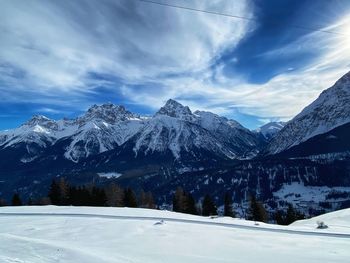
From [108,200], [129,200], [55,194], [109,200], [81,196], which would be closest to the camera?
[55,194]

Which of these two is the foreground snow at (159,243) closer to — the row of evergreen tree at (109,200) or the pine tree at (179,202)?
the row of evergreen tree at (109,200)

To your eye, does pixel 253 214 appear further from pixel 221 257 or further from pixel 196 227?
pixel 221 257

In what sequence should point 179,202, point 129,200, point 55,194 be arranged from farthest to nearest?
point 179,202, point 129,200, point 55,194

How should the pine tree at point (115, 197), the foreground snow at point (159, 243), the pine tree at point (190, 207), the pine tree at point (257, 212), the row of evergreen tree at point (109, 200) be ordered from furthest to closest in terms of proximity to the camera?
1. the pine tree at point (115, 197)
2. the pine tree at point (190, 207)
3. the row of evergreen tree at point (109, 200)
4. the pine tree at point (257, 212)
5. the foreground snow at point (159, 243)

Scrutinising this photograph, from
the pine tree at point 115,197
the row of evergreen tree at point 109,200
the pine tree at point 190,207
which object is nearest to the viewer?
the row of evergreen tree at point 109,200

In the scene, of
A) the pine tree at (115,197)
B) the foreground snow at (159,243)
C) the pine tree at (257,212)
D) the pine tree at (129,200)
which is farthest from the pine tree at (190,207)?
the foreground snow at (159,243)

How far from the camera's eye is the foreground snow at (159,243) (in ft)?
43.4

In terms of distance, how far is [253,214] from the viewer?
77.9 m

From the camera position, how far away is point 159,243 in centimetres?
1648

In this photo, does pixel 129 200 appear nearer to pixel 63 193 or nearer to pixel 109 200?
pixel 109 200

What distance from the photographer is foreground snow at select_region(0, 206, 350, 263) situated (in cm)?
1322

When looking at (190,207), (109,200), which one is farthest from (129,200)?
(190,207)

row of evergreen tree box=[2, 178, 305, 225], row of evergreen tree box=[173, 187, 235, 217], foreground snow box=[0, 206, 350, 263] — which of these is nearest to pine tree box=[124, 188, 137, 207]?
row of evergreen tree box=[2, 178, 305, 225]

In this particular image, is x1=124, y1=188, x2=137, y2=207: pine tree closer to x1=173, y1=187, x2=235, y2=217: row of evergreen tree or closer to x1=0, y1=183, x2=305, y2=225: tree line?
x1=0, y1=183, x2=305, y2=225: tree line
